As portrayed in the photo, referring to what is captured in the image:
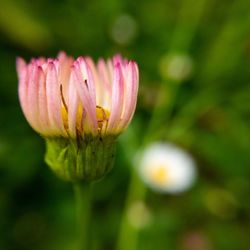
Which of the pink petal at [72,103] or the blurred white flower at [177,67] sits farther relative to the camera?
the blurred white flower at [177,67]

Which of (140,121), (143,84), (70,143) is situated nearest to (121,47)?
(143,84)

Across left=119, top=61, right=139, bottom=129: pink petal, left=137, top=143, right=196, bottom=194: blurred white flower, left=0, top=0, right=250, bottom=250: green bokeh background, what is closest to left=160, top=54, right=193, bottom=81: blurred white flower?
left=0, top=0, right=250, bottom=250: green bokeh background

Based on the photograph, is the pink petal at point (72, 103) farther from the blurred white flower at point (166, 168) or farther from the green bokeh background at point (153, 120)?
the blurred white flower at point (166, 168)

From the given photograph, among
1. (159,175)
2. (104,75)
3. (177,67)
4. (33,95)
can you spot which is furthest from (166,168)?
(33,95)

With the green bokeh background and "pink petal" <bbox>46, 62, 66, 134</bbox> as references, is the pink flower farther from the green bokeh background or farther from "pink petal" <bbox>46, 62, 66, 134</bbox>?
the green bokeh background

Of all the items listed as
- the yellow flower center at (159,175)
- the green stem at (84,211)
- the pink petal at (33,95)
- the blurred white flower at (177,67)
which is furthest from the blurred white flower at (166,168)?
the pink petal at (33,95)

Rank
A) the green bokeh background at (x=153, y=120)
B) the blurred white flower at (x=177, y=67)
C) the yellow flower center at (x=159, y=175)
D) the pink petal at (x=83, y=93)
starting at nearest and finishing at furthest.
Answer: the pink petal at (x=83, y=93) < the green bokeh background at (x=153, y=120) < the yellow flower center at (x=159, y=175) < the blurred white flower at (x=177, y=67)

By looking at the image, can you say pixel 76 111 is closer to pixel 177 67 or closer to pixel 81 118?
pixel 81 118
